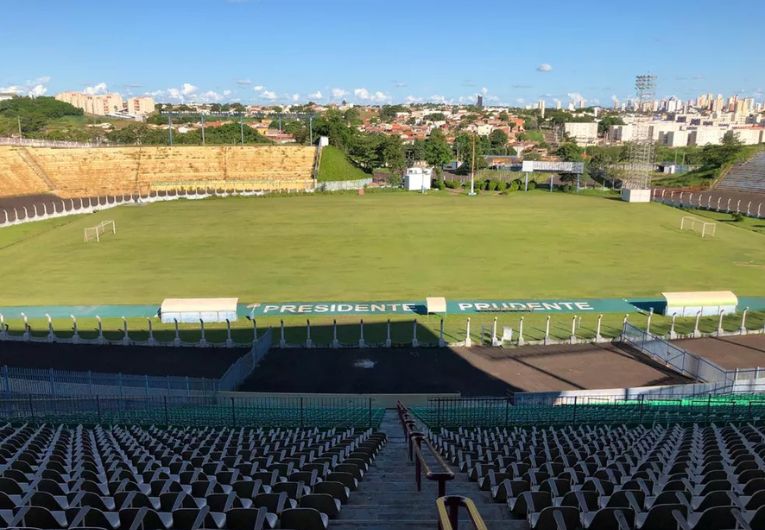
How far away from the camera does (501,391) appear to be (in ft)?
62.2

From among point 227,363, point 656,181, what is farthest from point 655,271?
point 656,181

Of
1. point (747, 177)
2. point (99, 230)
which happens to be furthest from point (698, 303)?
point (747, 177)

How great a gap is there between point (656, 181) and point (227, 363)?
93519 millimetres

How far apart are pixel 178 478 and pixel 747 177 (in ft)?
309

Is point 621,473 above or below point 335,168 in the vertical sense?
below

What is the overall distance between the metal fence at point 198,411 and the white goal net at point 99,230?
A: 30.0 m

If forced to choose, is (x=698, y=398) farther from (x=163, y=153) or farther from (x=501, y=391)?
(x=163, y=153)

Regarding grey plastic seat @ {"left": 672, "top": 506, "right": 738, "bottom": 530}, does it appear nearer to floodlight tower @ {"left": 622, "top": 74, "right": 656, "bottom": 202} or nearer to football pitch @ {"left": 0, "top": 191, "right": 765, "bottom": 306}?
football pitch @ {"left": 0, "top": 191, "right": 765, "bottom": 306}

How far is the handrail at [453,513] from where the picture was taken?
3426mm

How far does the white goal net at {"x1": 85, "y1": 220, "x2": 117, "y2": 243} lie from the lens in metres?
44.5

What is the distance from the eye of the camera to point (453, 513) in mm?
3809

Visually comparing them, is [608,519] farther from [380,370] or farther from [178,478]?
[380,370]

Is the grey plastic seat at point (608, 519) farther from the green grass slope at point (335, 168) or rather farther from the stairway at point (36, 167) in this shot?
the green grass slope at point (335, 168)

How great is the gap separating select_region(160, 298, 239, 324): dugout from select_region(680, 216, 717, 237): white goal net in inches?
1567
